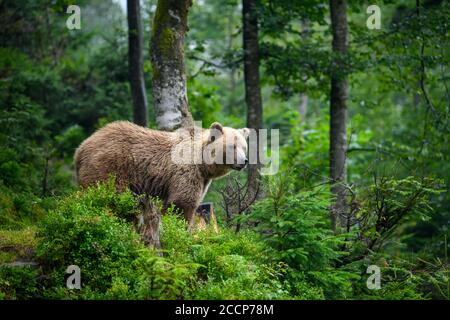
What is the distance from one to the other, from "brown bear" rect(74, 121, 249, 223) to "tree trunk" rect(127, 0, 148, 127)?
3.91 metres

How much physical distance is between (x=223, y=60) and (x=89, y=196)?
7502 mm

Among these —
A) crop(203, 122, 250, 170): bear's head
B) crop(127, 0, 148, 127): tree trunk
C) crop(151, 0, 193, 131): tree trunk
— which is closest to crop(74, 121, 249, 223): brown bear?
crop(203, 122, 250, 170): bear's head

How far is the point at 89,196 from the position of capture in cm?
850

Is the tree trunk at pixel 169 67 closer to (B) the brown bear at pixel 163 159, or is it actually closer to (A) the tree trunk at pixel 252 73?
(B) the brown bear at pixel 163 159

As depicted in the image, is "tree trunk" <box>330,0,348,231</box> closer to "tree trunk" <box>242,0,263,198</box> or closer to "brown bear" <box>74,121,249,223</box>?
"tree trunk" <box>242,0,263,198</box>

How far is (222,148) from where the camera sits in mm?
10000

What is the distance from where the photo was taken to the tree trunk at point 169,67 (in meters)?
11.1

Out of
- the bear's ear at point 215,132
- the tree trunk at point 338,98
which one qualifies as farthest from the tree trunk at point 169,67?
the tree trunk at point 338,98

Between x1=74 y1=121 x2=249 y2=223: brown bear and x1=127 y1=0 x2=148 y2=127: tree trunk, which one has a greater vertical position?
x1=127 y1=0 x2=148 y2=127: tree trunk

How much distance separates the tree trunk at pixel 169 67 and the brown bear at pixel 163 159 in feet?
2.74

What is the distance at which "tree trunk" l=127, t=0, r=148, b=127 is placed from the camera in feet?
46.2

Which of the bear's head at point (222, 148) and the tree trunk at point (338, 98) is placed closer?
the bear's head at point (222, 148)
